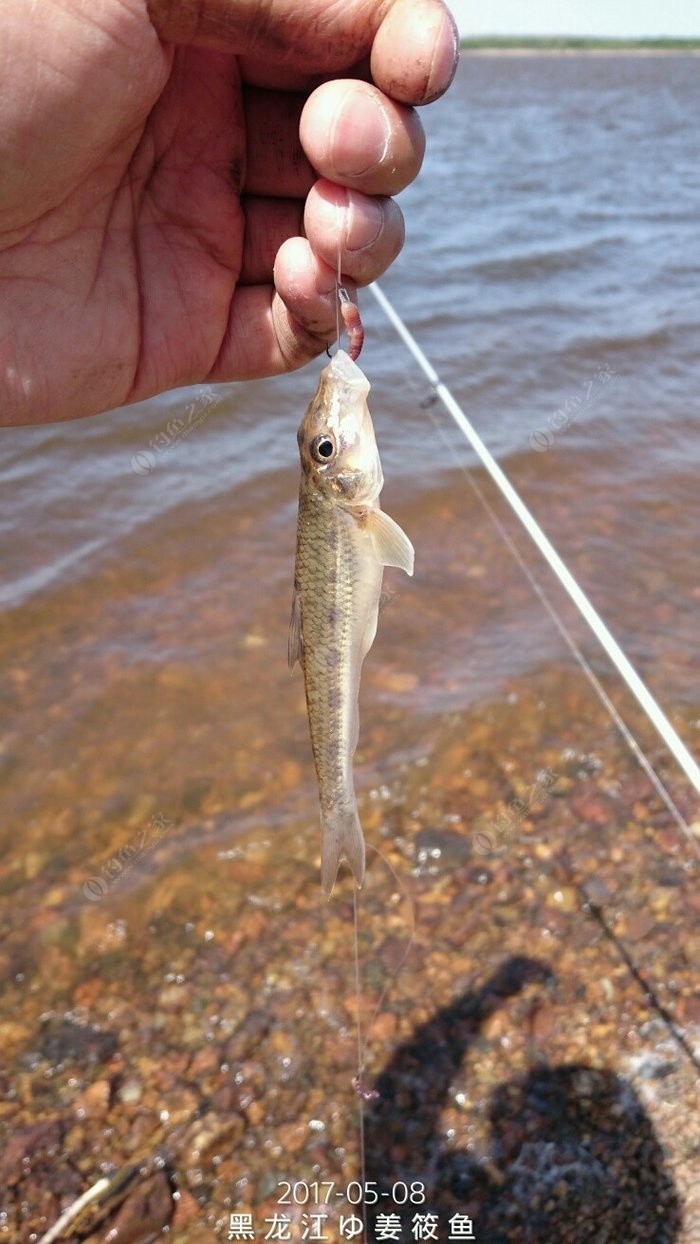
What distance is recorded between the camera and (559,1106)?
146 inches

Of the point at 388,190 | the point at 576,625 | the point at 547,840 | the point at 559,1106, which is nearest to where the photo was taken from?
the point at 388,190

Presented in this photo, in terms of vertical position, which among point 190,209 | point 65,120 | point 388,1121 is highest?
point 65,120

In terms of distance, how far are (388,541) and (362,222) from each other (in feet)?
2.86

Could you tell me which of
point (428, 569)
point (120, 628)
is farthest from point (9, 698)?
point (428, 569)

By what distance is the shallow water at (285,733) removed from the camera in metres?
4.11

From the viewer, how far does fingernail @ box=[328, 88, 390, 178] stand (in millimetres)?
2414

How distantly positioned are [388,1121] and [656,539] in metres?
4.86

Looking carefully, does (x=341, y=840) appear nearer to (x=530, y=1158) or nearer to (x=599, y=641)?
(x=530, y=1158)

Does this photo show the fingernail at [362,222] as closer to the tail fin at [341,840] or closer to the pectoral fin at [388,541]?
the pectoral fin at [388,541]

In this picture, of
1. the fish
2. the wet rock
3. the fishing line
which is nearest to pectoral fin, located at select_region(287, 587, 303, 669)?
the fish

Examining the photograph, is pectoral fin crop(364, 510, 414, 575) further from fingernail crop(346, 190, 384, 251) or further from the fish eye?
fingernail crop(346, 190, 384, 251)

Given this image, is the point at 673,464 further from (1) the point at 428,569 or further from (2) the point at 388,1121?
(2) the point at 388,1121

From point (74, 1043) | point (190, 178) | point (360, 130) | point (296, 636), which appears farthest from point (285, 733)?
point (360, 130)

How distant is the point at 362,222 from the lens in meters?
2.64
